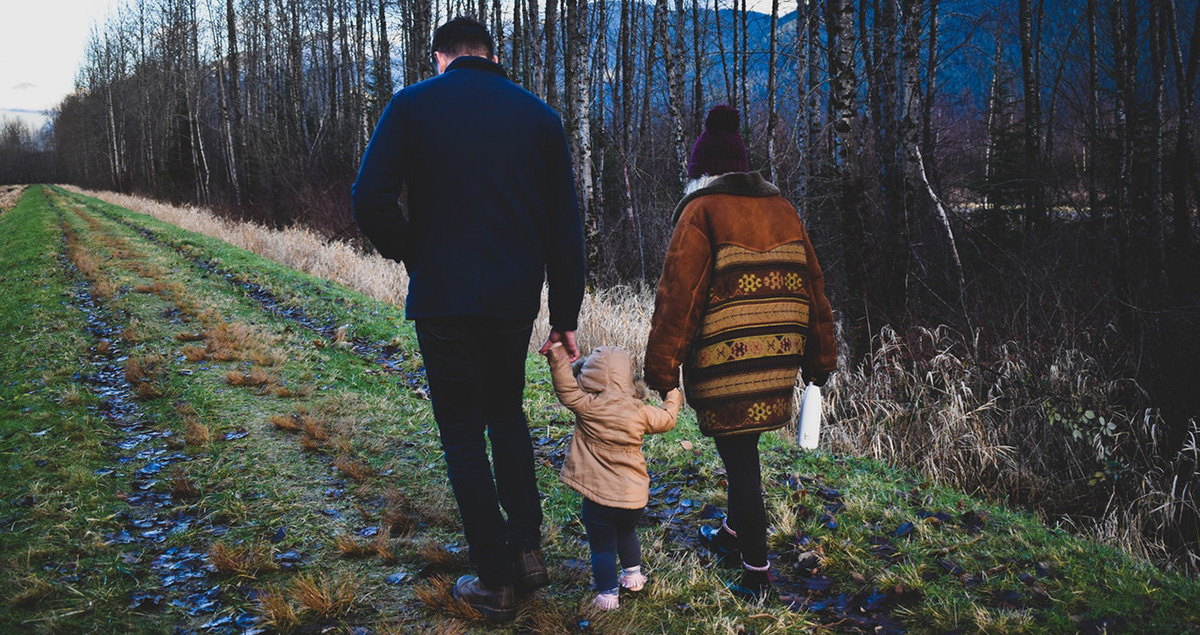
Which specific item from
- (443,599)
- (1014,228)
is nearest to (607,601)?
(443,599)

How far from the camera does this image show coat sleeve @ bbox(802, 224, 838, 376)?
9.70 feet

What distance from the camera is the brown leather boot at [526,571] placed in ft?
9.22

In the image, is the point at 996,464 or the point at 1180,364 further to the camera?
the point at 1180,364

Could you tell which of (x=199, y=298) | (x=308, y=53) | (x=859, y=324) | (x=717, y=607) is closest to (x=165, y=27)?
(x=308, y=53)

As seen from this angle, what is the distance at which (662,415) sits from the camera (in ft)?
8.86

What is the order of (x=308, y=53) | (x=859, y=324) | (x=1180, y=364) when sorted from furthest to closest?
(x=308, y=53)
(x=859, y=324)
(x=1180, y=364)

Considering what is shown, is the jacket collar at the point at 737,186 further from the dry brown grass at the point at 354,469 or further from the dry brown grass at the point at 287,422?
the dry brown grass at the point at 287,422

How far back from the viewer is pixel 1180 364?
5660 mm

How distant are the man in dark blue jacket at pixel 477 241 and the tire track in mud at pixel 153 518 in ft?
3.60

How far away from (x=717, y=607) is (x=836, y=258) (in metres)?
7.72

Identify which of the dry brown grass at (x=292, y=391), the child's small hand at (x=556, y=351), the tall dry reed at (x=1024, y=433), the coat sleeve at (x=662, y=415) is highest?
the child's small hand at (x=556, y=351)

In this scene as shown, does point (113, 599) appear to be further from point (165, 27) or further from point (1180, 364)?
point (165, 27)

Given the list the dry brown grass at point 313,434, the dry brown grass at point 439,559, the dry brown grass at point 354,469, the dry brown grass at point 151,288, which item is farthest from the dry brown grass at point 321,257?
the dry brown grass at point 439,559

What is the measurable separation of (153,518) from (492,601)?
2.22 m
